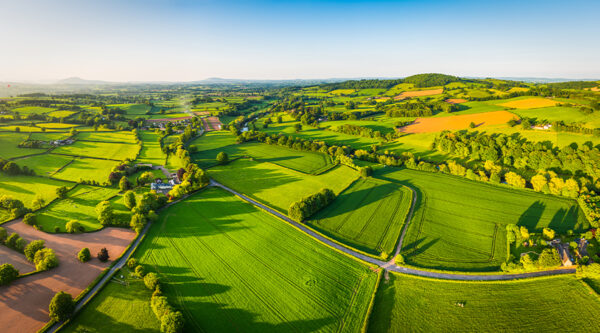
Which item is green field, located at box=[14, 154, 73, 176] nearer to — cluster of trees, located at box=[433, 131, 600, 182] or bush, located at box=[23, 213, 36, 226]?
bush, located at box=[23, 213, 36, 226]

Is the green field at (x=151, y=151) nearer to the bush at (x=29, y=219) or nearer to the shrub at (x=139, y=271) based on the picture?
the bush at (x=29, y=219)

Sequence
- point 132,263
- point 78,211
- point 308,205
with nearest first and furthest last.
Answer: point 132,263, point 78,211, point 308,205

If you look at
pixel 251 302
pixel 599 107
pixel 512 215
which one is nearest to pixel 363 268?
pixel 251 302

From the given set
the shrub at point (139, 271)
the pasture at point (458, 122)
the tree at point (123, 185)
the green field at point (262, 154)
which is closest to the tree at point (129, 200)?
the tree at point (123, 185)

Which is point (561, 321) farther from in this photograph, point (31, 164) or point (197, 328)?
point (31, 164)

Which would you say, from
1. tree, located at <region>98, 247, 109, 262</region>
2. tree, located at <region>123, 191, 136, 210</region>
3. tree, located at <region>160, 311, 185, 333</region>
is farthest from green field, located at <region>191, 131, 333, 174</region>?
tree, located at <region>160, 311, 185, 333</region>

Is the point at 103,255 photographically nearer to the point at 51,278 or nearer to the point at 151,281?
the point at 51,278

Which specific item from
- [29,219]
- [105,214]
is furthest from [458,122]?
[29,219]
